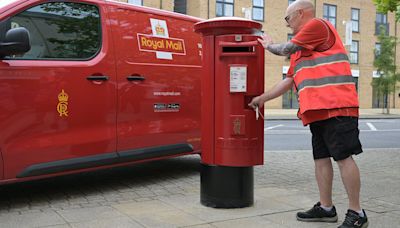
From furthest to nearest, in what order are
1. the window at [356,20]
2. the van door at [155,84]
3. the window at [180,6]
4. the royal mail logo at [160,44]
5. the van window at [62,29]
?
the window at [356,20]
the window at [180,6]
the royal mail logo at [160,44]
the van door at [155,84]
the van window at [62,29]

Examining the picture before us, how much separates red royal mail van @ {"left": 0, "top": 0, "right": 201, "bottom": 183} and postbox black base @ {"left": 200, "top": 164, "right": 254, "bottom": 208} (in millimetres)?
1190

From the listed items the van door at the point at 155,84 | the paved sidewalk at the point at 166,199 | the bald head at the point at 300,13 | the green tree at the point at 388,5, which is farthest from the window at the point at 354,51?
the bald head at the point at 300,13

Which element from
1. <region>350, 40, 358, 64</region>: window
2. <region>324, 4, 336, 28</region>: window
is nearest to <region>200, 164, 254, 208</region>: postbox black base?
<region>324, 4, 336, 28</region>: window

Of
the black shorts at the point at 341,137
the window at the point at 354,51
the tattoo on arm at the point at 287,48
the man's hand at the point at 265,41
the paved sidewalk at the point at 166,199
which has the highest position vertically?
the window at the point at 354,51

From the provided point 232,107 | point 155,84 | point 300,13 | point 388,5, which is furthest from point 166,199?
point 388,5

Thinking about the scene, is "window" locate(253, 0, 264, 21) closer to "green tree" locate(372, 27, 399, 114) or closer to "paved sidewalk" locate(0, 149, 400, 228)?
"green tree" locate(372, 27, 399, 114)

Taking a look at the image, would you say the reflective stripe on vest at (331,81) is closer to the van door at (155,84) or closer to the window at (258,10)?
the van door at (155,84)

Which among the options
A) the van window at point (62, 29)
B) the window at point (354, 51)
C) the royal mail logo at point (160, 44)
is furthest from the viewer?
the window at point (354, 51)

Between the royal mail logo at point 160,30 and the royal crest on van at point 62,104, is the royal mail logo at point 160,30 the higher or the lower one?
the higher one

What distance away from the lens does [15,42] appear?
13.4ft

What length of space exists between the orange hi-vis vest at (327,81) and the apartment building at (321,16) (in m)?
26.6

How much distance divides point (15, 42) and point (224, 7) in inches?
1156

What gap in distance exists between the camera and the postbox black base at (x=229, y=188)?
4453mm

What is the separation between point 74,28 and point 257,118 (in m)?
2.15
